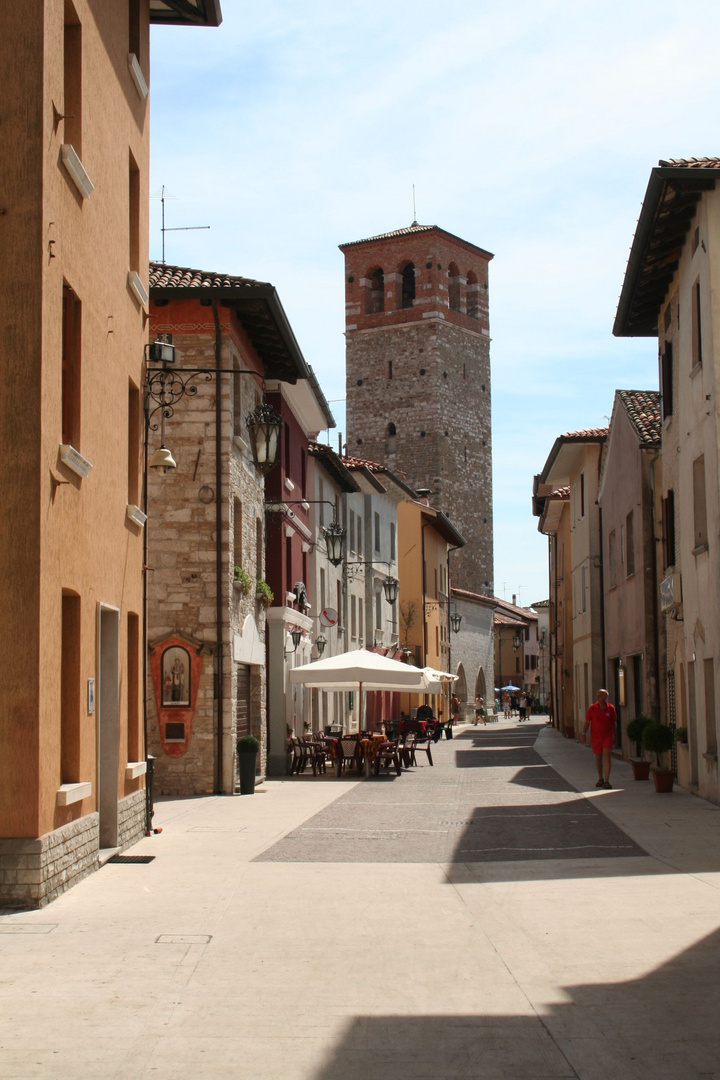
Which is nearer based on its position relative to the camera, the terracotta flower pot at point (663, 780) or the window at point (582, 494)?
the terracotta flower pot at point (663, 780)

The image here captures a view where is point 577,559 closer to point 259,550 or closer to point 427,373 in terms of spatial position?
point 259,550

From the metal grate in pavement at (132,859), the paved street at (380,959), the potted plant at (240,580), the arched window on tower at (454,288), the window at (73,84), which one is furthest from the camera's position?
the arched window on tower at (454,288)

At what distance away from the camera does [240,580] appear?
2047 centimetres

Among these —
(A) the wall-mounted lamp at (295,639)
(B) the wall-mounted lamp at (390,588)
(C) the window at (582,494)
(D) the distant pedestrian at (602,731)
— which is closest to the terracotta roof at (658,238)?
(D) the distant pedestrian at (602,731)

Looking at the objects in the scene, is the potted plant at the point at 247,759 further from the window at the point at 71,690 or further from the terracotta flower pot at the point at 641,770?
the window at the point at 71,690

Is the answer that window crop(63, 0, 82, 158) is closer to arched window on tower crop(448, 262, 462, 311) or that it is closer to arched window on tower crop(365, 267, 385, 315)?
arched window on tower crop(365, 267, 385, 315)

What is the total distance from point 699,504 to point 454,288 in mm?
58364

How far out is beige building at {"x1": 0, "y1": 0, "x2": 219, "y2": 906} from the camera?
906cm

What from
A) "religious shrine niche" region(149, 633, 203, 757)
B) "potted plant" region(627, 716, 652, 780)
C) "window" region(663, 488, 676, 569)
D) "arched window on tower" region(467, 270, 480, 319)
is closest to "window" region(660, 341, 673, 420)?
"window" region(663, 488, 676, 569)

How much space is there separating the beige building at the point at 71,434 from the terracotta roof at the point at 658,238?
6.42 metres

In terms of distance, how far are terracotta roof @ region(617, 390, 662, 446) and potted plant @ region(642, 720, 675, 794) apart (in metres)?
5.53

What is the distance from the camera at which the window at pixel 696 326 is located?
55.3ft

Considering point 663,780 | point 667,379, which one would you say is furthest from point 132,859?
point 667,379

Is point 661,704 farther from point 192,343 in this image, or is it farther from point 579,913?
point 579,913
